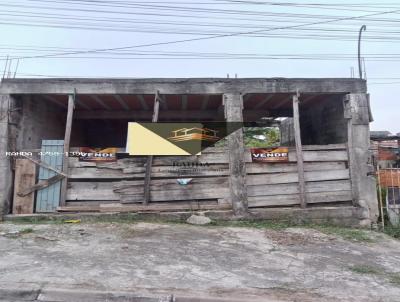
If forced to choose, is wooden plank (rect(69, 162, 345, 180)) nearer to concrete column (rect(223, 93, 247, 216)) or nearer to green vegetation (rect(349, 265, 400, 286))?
concrete column (rect(223, 93, 247, 216))

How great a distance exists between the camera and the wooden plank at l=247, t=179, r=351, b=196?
7.99 metres

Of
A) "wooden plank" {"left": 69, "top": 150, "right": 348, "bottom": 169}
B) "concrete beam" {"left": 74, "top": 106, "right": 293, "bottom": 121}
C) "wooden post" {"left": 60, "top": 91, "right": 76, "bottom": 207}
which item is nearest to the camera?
"wooden post" {"left": 60, "top": 91, "right": 76, "bottom": 207}

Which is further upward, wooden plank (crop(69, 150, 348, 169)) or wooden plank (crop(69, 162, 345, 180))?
wooden plank (crop(69, 150, 348, 169))

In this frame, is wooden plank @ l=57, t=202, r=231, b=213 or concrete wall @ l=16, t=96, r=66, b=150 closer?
wooden plank @ l=57, t=202, r=231, b=213

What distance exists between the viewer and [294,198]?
26.3ft

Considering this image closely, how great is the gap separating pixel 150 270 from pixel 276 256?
221cm

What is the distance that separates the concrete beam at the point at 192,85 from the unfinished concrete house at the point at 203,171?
0.02 m

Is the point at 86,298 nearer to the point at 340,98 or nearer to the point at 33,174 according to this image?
the point at 33,174

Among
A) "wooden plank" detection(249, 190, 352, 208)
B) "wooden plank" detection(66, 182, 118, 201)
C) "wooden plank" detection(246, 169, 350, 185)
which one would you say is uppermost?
"wooden plank" detection(246, 169, 350, 185)

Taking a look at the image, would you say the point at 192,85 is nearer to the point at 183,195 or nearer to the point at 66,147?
the point at 183,195

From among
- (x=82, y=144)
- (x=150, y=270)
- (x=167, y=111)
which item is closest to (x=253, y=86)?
(x=167, y=111)

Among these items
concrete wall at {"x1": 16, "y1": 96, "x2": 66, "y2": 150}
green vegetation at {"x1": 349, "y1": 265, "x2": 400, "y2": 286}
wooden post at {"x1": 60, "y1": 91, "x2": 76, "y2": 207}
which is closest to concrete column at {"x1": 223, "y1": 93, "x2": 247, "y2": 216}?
green vegetation at {"x1": 349, "y1": 265, "x2": 400, "y2": 286}

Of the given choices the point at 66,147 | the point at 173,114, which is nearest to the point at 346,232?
the point at 173,114

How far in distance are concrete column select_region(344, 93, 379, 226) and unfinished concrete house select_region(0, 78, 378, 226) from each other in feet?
0.07
